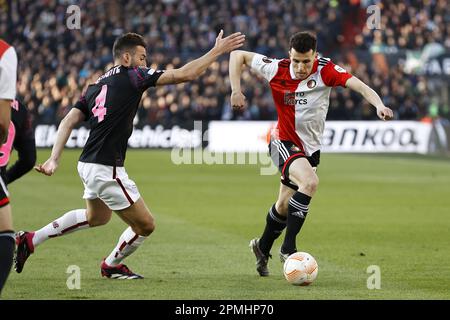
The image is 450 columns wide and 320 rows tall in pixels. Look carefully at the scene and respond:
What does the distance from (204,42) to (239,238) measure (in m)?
24.3

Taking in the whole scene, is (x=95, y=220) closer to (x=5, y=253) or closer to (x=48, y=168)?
(x=48, y=168)

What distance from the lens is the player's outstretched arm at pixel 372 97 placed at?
27.7 ft

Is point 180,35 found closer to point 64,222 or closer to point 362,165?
point 362,165

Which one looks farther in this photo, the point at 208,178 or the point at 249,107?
the point at 249,107

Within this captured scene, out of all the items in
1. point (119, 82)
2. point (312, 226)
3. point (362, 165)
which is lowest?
point (362, 165)

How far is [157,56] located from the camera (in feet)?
111

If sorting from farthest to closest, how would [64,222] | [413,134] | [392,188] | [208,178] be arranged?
[413,134]
[208,178]
[392,188]
[64,222]

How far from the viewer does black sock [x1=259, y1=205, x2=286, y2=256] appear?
9.55m

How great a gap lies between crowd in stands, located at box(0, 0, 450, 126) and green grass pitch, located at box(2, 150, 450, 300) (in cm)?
836

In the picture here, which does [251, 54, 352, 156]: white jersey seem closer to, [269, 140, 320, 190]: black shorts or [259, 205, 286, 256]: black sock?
[269, 140, 320, 190]: black shorts

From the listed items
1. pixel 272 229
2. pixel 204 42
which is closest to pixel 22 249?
pixel 272 229
